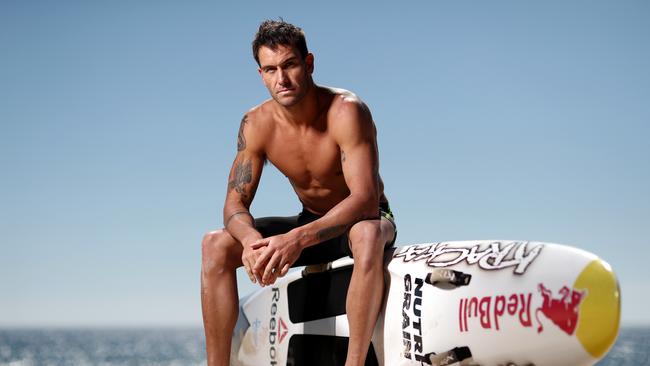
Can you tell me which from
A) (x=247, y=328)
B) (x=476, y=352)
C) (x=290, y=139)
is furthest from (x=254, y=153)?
(x=476, y=352)

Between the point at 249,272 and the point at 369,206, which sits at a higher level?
the point at 369,206

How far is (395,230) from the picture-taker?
4363 mm

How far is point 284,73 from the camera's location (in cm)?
416

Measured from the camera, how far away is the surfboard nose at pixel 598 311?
3420 mm

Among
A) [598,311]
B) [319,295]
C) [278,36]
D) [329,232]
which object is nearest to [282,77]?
[278,36]

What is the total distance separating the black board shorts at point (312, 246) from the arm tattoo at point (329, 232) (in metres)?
0.34

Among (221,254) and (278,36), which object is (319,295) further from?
(278,36)

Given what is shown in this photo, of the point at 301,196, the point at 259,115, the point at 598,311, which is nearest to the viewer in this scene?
the point at 598,311

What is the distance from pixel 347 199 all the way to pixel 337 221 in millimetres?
136

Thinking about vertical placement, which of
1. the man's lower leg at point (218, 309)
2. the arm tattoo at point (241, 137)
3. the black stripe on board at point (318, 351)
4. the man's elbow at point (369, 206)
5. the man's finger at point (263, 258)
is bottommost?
the black stripe on board at point (318, 351)

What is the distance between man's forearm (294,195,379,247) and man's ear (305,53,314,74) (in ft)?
2.56

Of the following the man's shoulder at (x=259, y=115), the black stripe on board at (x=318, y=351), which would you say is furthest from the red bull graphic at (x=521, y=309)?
the man's shoulder at (x=259, y=115)

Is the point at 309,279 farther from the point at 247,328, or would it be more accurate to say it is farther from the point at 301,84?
the point at 301,84

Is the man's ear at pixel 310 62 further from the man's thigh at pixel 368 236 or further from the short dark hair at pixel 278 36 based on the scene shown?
the man's thigh at pixel 368 236
